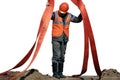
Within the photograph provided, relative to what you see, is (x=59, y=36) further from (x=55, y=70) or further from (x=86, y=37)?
(x=55, y=70)

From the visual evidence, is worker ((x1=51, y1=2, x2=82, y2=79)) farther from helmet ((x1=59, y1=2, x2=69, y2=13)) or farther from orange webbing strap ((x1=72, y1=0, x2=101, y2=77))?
orange webbing strap ((x1=72, y1=0, x2=101, y2=77))

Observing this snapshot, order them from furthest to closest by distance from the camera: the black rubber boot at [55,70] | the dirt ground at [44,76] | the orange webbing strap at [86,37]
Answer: the black rubber boot at [55,70] < the orange webbing strap at [86,37] < the dirt ground at [44,76]

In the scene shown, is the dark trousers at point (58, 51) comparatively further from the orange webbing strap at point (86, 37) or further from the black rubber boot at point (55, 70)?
the orange webbing strap at point (86, 37)

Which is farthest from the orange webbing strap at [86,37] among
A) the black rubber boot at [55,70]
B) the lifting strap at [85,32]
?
the black rubber boot at [55,70]

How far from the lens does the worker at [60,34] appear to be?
10.5 meters

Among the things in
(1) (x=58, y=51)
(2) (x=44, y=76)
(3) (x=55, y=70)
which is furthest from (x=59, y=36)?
(2) (x=44, y=76)

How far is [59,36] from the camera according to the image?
414 inches

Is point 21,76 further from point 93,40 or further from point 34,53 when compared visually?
point 93,40

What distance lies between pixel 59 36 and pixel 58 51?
0.27 metres

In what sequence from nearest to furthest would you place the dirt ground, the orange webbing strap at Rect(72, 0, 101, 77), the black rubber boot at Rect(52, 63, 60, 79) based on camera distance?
the dirt ground → the orange webbing strap at Rect(72, 0, 101, 77) → the black rubber boot at Rect(52, 63, 60, 79)

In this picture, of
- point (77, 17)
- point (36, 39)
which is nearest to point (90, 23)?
point (77, 17)

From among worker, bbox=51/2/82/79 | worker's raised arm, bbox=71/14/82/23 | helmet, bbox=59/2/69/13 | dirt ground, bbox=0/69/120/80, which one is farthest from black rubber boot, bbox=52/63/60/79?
helmet, bbox=59/2/69/13

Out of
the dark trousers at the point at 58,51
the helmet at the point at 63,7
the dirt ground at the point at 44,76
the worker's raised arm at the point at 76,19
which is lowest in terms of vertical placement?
the dirt ground at the point at 44,76

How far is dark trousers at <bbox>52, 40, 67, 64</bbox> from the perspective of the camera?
34.5 ft
